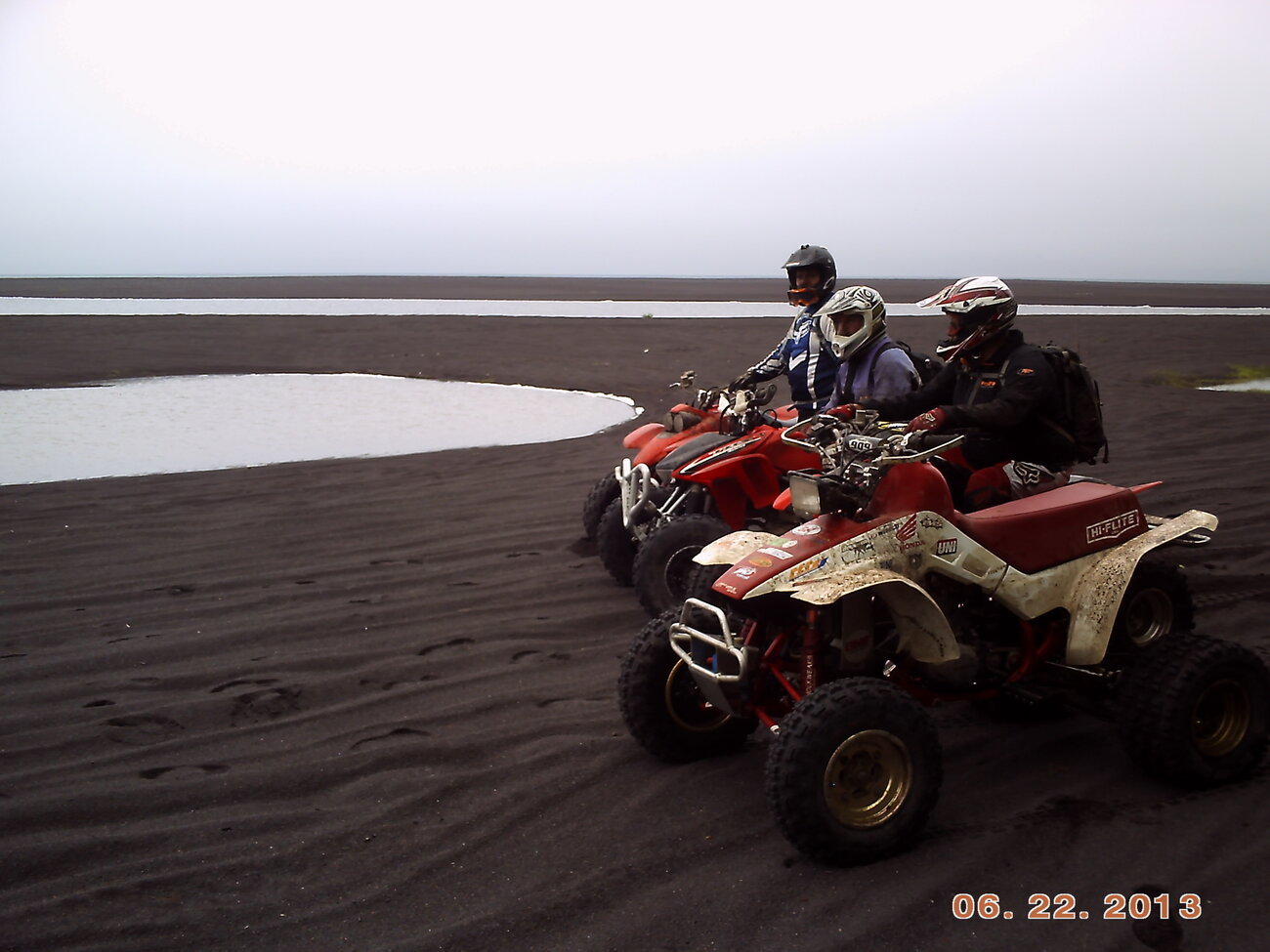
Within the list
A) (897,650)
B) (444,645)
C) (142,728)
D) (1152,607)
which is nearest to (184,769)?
(142,728)

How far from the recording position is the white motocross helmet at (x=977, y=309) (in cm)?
499

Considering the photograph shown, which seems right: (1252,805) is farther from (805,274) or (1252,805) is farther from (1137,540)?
(805,274)

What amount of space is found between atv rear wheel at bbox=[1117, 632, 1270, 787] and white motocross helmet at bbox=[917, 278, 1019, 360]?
5.19 feet

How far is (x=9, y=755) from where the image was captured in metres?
4.78

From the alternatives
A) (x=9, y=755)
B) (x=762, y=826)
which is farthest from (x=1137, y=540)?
(x=9, y=755)

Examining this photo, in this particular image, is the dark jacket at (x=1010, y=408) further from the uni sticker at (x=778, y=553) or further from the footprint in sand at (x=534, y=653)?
the footprint in sand at (x=534, y=653)

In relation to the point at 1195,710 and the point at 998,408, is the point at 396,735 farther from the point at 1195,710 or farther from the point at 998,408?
the point at 1195,710

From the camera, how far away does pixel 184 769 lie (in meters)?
4.64

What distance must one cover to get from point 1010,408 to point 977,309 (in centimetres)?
52

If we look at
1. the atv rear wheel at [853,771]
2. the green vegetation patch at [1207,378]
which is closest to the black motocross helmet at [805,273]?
the atv rear wheel at [853,771]

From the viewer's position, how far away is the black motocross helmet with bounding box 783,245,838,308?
289 inches

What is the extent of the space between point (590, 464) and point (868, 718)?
784 cm

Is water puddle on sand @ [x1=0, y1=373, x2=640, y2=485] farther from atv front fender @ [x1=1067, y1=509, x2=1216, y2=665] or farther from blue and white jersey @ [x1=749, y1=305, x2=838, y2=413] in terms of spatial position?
atv front fender @ [x1=1067, y1=509, x2=1216, y2=665]

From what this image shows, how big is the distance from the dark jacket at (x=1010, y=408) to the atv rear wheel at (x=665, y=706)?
159cm
